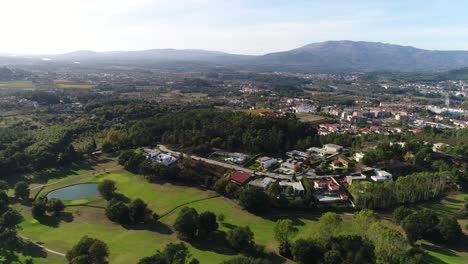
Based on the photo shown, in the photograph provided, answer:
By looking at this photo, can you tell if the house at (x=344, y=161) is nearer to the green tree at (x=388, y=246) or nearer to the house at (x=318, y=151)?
the house at (x=318, y=151)

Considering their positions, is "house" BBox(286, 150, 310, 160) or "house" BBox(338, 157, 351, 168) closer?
"house" BBox(338, 157, 351, 168)

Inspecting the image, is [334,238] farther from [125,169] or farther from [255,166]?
[125,169]

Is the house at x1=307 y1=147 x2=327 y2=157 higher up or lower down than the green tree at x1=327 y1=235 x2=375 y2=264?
higher up

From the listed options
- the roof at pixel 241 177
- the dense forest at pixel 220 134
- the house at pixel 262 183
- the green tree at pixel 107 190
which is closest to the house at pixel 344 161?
the dense forest at pixel 220 134

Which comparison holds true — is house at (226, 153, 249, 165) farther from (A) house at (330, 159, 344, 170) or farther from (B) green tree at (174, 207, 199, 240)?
(B) green tree at (174, 207, 199, 240)

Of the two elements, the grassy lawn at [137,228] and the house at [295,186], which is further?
the house at [295,186]

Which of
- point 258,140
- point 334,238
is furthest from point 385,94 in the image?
point 334,238

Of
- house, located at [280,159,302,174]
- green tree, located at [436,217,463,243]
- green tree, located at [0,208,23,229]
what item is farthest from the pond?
green tree, located at [436,217,463,243]
